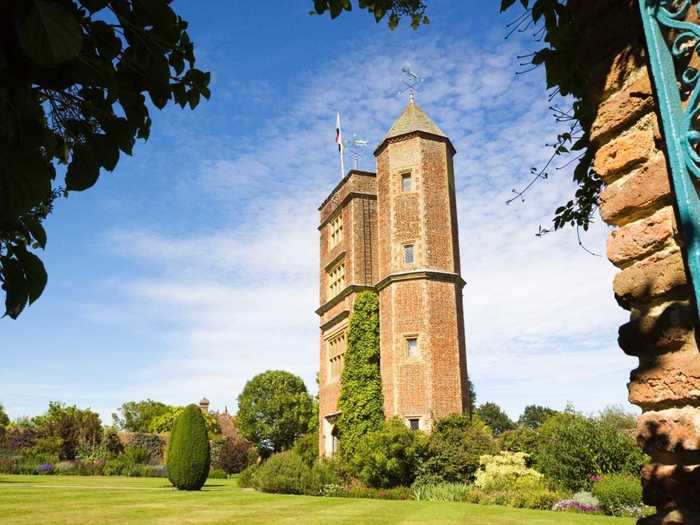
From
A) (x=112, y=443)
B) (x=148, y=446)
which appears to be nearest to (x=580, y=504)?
(x=112, y=443)

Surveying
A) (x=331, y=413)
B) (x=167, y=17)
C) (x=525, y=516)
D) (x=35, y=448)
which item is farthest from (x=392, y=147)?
(x=35, y=448)

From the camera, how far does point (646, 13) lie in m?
1.72

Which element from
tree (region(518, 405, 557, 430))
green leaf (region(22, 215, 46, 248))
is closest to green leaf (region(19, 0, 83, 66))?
green leaf (region(22, 215, 46, 248))

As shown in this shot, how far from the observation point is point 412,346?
65.4ft

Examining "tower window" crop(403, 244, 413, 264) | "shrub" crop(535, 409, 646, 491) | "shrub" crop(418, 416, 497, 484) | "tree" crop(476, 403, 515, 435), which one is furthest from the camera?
"tree" crop(476, 403, 515, 435)

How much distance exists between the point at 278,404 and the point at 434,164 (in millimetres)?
26664

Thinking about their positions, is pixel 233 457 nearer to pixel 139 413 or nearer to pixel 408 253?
pixel 408 253

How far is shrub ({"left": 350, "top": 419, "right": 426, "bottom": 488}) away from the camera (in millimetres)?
17719

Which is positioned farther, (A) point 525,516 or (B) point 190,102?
(A) point 525,516

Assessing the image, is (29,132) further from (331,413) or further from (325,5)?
(331,413)

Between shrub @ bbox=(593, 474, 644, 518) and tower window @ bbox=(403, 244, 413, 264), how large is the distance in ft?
32.4

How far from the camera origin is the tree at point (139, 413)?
6975cm

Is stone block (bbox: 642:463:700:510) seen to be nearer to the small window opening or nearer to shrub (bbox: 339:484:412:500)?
shrub (bbox: 339:484:412:500)

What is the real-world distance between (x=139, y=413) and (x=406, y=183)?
60.7 metres
